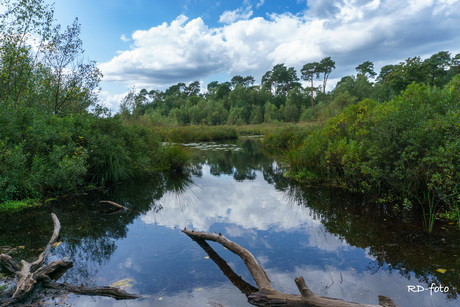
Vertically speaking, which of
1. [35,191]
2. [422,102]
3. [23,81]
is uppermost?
[23,81]

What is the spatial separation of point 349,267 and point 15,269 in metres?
5.05

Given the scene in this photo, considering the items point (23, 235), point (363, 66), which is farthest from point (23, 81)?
point (363, 66)

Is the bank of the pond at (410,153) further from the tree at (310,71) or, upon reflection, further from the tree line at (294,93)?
the tree at (310,71)

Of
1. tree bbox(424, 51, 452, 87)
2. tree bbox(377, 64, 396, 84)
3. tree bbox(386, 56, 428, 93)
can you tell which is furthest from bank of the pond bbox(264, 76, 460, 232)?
tree bbox(377, 64, 396, 84)

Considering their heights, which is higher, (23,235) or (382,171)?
(382,171)

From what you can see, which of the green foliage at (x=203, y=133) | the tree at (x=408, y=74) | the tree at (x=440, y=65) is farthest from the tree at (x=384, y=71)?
the green foliage at (x=203, y=133)

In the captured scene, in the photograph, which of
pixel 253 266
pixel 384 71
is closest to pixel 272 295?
pixel 253 266

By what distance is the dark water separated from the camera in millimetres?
3752

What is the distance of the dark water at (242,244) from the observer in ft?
12.3

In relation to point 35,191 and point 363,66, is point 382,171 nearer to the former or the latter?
point 35,191

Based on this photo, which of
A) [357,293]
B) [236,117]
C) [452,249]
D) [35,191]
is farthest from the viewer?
[236,117]

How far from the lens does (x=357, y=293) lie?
3650 millimetres

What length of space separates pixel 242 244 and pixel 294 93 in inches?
2627

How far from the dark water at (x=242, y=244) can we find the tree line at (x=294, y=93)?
1132 inches
